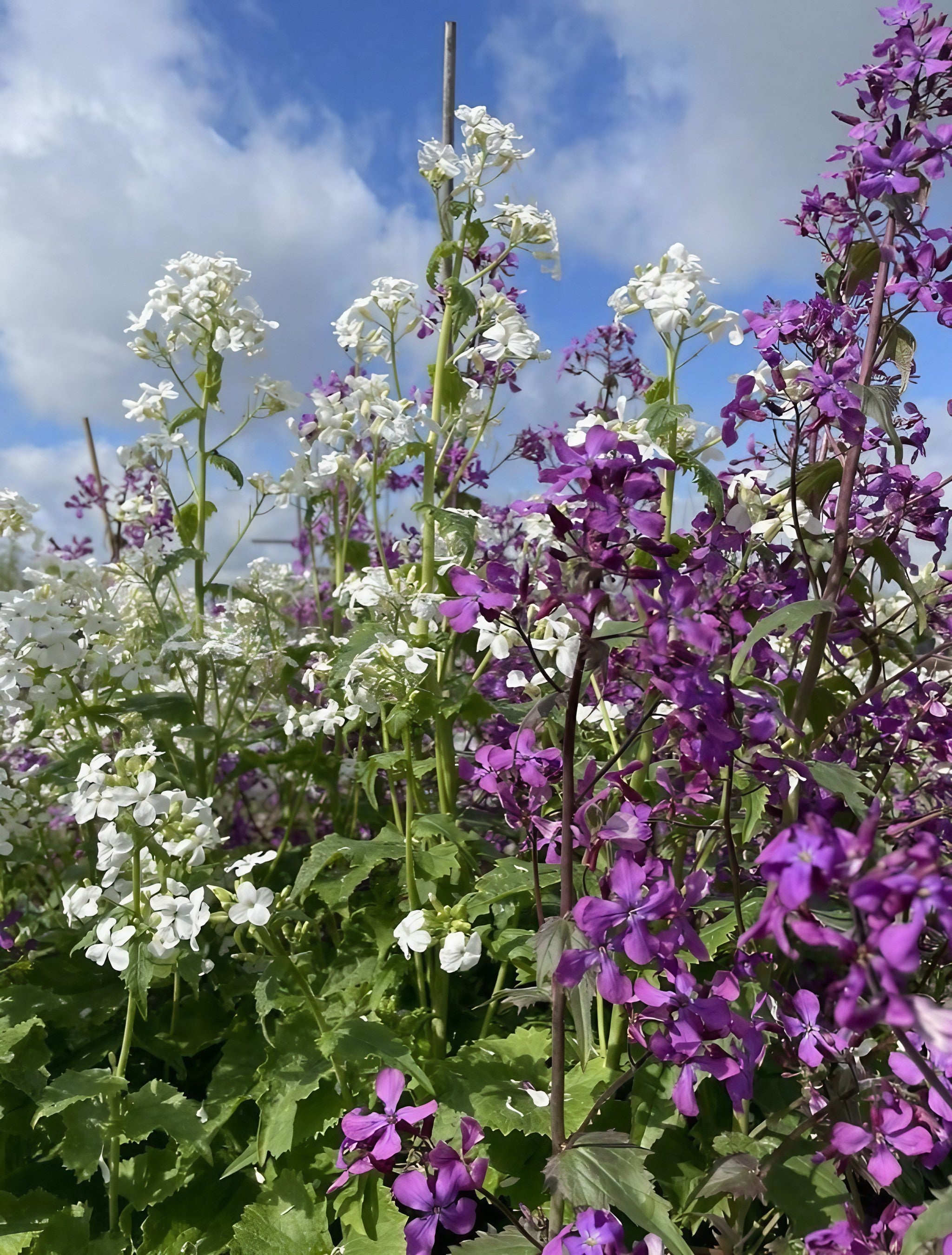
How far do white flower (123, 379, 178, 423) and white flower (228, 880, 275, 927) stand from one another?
1.78 metres

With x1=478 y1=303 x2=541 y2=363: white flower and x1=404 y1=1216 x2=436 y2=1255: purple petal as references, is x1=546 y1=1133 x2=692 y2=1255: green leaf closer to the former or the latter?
x1=404 y1=1216 x2=436 y2=1255: purple petal

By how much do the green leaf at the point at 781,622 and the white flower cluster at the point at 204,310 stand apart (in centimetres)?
196

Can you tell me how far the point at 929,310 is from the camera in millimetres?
1513

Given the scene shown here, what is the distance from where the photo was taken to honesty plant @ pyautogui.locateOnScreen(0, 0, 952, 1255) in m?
1.12

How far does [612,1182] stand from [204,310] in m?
2.50

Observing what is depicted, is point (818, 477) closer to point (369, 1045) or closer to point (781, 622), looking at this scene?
point (781, 622)

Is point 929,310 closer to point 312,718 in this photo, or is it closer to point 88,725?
point 312,718

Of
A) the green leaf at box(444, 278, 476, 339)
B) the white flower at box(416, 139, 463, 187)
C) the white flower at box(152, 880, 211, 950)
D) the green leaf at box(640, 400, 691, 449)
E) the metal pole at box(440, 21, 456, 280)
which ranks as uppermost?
the metal pole at box(440, 21, 456, 280)

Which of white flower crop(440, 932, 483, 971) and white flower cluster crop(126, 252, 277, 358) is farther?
white flower cluster crop(126, 252, 277, 358)

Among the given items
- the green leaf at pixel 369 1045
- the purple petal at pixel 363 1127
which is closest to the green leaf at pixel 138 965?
the green leaf at pixel 369 1045

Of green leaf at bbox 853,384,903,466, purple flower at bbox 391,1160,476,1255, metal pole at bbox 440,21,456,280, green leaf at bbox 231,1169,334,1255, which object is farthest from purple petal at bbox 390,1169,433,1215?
metal pole at bbox 440,21,456,280

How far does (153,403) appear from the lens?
2.72m

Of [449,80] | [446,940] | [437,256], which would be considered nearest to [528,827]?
[446,940]

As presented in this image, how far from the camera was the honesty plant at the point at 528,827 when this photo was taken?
1.12 metres
